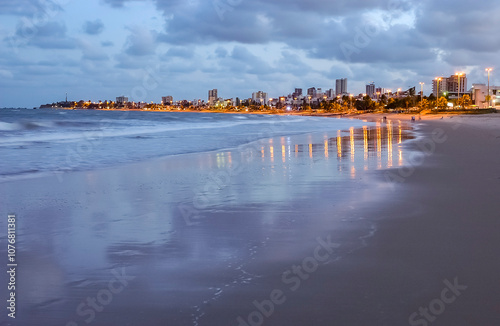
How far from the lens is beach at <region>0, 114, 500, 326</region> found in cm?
418

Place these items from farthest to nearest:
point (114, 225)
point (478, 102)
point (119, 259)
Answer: point (478, 102)
point (114, 225)
point (119, 259)

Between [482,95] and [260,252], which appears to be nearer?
[260,252]

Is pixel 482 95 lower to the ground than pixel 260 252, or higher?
higher

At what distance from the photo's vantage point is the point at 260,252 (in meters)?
5.82

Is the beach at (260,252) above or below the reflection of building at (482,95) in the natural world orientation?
below

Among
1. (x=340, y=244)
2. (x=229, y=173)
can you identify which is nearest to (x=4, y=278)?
(x=340, y=244)

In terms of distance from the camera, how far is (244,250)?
A: 19.4 ft

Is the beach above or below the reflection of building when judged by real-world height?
below

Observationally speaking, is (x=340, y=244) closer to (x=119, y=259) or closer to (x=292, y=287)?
(x=292, y=287)

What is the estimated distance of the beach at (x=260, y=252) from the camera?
4176 mm

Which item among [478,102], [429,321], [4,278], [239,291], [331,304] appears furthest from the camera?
[478,102]

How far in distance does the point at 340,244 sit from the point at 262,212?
2235mm

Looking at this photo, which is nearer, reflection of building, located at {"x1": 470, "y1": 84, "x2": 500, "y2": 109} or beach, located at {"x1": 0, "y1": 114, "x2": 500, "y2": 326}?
beach, located at {"x1": 0, "y1": 114, "x2": 500, "y2": 326}

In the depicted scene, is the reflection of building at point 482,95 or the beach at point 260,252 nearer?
the beach at point 260,252
